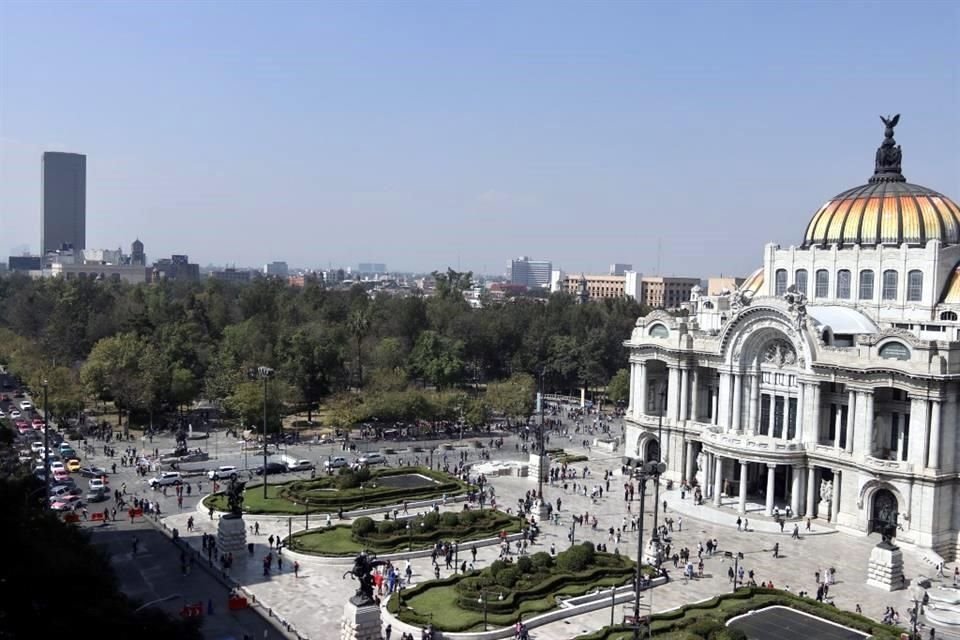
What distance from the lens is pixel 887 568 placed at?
42.5m

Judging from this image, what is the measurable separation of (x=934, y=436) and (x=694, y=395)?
18124 millimetres

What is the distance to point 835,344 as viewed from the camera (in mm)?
55969

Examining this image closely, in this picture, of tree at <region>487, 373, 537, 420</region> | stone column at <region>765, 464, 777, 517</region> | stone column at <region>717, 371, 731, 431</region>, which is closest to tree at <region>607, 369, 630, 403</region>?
tree at <region>487, 373, 537, 420</region>

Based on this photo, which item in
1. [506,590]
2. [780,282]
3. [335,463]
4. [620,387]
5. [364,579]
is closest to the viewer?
[364,579]

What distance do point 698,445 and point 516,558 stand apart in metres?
23.3

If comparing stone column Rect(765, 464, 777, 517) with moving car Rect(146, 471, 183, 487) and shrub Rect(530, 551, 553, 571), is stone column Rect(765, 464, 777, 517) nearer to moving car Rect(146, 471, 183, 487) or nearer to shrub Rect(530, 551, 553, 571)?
shrub Rect(530, 551, 553, 571)

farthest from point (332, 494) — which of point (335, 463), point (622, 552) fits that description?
point (622, 552)

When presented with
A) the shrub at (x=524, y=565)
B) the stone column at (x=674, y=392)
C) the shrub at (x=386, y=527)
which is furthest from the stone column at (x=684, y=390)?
the shrub at (x=524, y=565)

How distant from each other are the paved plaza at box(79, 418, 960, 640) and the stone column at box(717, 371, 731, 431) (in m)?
6.00

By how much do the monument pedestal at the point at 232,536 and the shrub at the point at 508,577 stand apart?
13.6 meters

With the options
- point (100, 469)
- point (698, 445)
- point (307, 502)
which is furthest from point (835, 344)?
point (100, 469)

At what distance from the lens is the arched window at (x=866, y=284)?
203 ft

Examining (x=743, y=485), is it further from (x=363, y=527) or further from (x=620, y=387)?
(x=620, y=387)

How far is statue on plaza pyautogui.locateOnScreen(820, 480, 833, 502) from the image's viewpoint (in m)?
54.1
